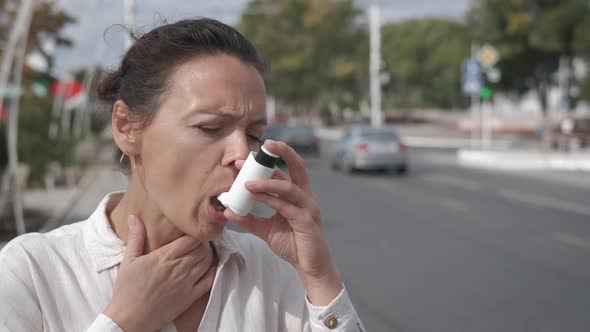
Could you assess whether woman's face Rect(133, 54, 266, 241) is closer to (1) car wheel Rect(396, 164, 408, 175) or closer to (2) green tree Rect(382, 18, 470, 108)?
(1) car wheel Rect(396, 164, 408, 175)

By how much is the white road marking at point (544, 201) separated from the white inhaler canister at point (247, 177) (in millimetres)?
13506

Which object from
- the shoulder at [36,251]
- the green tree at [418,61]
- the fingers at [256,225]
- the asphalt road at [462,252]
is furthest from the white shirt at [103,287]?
the green tree at [418,61]

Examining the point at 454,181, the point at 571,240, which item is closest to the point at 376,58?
the point at 454,181

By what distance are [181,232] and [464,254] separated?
338 inches

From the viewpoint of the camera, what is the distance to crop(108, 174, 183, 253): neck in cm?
213

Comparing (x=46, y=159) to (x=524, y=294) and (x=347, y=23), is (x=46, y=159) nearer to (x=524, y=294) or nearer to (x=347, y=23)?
(x=524, y=294)

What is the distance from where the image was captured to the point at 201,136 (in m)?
1.99

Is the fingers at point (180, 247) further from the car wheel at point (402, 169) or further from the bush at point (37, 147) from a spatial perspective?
the car wheel at point (402, 169)

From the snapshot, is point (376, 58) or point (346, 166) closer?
point (346, 166)

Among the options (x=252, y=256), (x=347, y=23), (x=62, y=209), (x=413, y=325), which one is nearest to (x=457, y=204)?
(x=62, y=209)

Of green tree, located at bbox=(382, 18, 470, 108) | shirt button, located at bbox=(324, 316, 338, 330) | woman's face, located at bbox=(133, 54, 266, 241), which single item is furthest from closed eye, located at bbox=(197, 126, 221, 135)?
green tree, located at bbox=(382, 18, 470, 108)

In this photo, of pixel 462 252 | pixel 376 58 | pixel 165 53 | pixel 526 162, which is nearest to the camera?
pixel 165 53

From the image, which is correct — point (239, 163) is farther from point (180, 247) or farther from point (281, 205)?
point (180, 247)

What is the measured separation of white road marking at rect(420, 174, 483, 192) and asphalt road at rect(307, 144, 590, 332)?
0.08 metres
